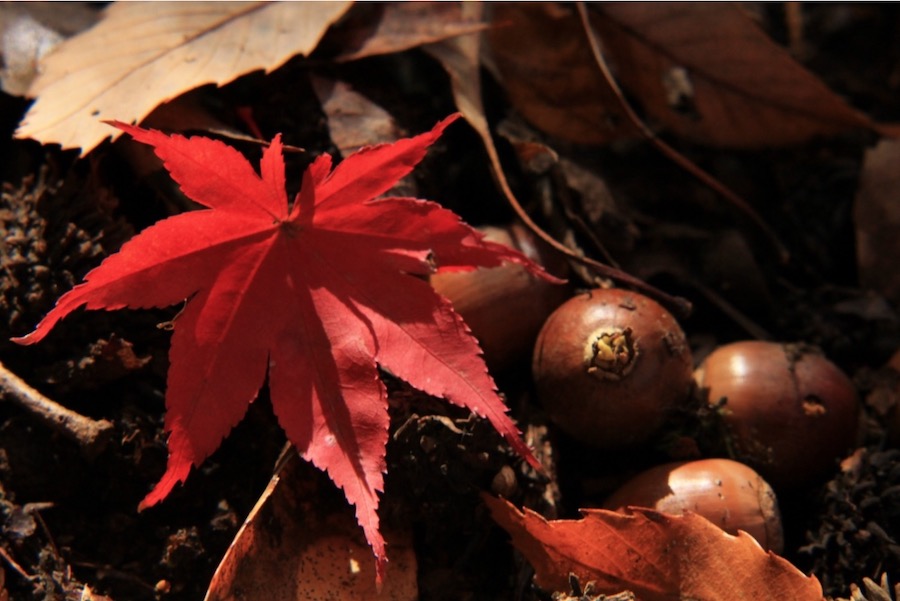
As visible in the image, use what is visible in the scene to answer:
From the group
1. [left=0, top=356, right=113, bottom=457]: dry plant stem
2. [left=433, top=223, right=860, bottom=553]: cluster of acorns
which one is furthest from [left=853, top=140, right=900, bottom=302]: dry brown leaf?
[left=0, top=356, right=113, bottom=457]: dry plant stem

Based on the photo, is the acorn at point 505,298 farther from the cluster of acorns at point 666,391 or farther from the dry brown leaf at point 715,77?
the dry brown leaf at point 715,77

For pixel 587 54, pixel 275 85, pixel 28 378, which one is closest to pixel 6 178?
pixel 28 378

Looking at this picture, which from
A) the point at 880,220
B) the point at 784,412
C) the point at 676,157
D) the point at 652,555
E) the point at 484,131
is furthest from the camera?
the point at 880,220

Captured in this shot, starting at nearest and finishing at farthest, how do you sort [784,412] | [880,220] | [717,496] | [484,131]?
[717,496]
[784,412]
[484,131]
[880,220]

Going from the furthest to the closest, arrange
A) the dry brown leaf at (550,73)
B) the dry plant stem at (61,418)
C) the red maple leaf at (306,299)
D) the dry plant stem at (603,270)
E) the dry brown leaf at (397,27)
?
the dry brown leaf at (550,73)
the dry brown leaf at (397,27)
the dry plant stem at (603,270)
the dry plant stem at (61,418)
the red maple leaf at (306,299)

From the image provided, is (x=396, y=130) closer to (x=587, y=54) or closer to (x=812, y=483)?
(x=587, y=54)

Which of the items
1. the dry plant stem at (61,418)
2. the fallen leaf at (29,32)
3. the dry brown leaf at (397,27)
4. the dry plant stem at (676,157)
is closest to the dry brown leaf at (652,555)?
the dry plant stem at (61,418)

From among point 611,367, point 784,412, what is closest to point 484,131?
point 611,367

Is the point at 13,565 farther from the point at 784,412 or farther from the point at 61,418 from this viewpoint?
the point at 784,412
